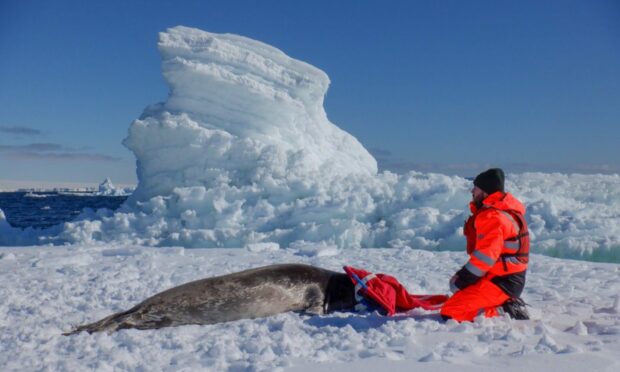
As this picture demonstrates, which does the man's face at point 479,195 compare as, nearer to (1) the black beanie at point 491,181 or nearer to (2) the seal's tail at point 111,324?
(1) the black beanie at point 491,181

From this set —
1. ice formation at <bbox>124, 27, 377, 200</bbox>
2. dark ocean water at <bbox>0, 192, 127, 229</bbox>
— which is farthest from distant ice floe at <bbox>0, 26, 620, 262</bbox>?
dark ocean water at <bbox>0, 192, 127, 229</bbox>

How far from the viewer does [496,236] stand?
2.82 meters

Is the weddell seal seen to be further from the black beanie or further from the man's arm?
the black beanie

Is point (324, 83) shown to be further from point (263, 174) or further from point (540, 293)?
point (540, 293)

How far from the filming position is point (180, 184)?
10844 millimetres

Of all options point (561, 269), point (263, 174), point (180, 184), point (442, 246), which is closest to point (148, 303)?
point (561, 269)

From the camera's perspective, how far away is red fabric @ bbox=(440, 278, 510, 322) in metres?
2.84

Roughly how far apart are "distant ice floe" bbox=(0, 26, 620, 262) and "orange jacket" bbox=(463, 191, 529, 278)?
190 inches

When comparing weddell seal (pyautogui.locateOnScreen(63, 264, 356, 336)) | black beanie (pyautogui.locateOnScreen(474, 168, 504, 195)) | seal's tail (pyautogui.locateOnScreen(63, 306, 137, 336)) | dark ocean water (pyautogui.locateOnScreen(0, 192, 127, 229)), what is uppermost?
black beanie (pyautogui.locateOnScreen(474, 168, 504, 195))

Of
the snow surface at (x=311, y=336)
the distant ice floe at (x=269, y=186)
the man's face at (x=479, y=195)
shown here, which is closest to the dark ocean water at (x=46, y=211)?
the distant ice floe at (x=269, y=186)

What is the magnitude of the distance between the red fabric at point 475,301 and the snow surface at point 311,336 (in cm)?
10

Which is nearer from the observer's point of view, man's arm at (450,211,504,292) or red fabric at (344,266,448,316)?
man's arm at (450,211,504,292)

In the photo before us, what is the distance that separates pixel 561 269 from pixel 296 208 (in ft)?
16.7

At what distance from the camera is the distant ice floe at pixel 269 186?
834 cm
